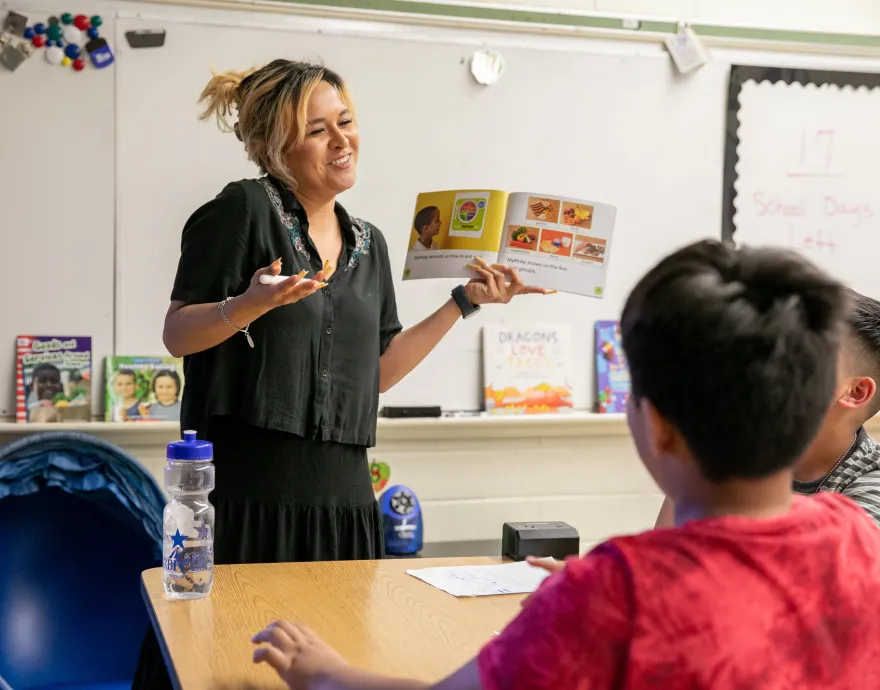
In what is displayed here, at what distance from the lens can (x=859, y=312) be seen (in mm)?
1350

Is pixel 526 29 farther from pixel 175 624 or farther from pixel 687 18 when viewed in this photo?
pixel 175 624

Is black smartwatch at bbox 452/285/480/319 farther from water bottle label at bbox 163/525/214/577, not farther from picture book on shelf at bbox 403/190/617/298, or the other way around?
water bottle label at bbox 163/525/214/577

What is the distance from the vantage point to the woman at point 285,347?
1.71 meters

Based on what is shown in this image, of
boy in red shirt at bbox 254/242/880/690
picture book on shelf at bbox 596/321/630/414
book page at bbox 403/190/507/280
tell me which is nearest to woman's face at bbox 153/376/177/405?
book page at bbox 403/190/507/280

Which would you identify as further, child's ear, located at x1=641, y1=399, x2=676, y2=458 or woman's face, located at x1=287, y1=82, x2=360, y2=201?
woman's face, located at x1=287, y1=82, x2=360, y2=201

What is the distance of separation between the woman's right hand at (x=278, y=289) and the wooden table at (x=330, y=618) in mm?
401

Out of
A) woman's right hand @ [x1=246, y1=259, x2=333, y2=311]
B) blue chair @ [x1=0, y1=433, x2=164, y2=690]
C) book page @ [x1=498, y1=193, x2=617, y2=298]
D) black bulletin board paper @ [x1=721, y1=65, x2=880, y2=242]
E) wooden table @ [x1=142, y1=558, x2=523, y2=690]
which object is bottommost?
blue chair @ [x1=0, y1=433, x2=164, y2=690]

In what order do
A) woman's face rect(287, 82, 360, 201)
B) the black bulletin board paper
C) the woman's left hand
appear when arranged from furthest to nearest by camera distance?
the black bulletin board paper → the woman's left hand → woman's face rect(287, 82, 360, 201)

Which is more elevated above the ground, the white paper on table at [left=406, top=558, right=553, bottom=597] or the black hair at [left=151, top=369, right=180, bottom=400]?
the black hair at [left=151, top=369, right=180, bottom=400]

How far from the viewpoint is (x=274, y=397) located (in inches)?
66.8

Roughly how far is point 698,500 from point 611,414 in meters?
2.40

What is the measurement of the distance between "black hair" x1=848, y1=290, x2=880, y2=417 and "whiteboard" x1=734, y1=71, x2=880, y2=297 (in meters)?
1.95

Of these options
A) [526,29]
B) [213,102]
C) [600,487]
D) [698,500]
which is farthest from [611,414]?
[698,500]

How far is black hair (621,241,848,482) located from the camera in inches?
27.6
